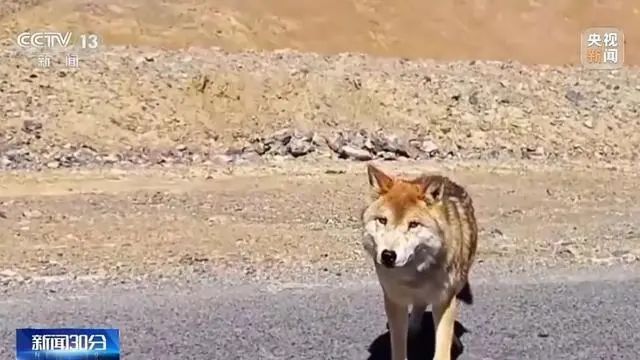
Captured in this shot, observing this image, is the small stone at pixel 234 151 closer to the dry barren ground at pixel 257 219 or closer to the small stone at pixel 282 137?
the small stone at pixel 282 137

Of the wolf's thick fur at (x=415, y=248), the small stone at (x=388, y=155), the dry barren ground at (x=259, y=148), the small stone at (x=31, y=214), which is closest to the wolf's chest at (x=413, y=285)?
the wolf's thick fur at (x=415, y=248)

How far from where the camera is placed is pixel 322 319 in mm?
Result: 7652

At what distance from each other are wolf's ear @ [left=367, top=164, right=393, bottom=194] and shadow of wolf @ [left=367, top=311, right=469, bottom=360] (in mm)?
1261

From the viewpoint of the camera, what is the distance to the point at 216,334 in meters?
7.26

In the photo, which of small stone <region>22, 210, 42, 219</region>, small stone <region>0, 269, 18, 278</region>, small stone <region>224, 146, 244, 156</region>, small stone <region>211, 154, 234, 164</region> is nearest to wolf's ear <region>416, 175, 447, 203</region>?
small stone <region>0, 269, 18, 278</region>

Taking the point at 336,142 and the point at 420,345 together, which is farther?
the point at 336,142

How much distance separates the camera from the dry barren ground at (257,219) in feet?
35.0

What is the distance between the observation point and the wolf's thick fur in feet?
17.8

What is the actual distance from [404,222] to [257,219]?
26.6 ft

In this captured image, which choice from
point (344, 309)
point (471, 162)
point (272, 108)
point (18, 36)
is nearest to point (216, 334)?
point (344, 309)

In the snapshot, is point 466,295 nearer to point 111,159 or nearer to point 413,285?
point 413,285

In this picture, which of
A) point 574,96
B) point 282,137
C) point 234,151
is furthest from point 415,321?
point 574,96

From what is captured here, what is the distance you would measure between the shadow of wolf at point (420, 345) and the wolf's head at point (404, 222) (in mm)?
1145

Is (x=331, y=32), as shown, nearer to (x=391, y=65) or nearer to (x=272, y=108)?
(x=391, y=65)
